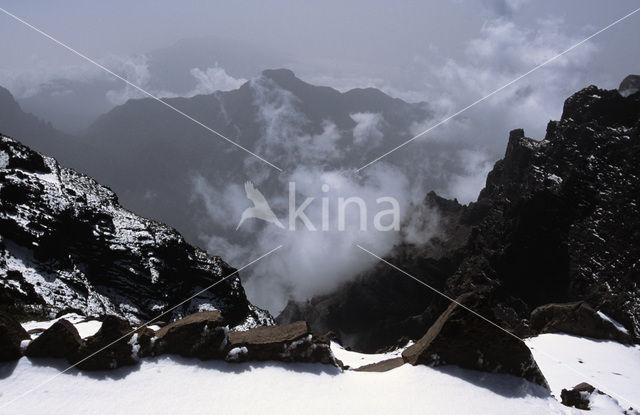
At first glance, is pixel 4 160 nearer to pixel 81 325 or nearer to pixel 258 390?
pixel 81 325

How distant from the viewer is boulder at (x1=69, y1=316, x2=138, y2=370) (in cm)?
1521

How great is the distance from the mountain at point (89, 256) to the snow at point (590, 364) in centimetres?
3175

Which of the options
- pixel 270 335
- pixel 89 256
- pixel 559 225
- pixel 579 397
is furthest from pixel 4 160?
pixel 559 225

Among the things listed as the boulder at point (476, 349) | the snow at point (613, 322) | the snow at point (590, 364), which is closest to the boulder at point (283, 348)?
the boulder at point (476, 349)

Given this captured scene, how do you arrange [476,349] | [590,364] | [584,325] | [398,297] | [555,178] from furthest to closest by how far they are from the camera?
[398,297] → [555,178] → [584,325] → [590,364] → [476,349]

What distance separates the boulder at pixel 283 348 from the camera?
16.9 metres

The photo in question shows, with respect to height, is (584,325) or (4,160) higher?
(4,160)

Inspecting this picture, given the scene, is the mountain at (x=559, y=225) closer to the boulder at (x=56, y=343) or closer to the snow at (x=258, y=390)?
the snow at (x=258, y=390)

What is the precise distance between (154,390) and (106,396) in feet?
5.17

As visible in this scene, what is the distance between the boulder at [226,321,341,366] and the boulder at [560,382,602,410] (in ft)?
32.9

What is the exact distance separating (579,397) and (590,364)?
8.99 m

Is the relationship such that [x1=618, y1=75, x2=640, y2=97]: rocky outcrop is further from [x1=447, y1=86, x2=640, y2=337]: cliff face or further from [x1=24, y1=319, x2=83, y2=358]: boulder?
[x1=24, y1=319, x2=83, y2=358]: boulder

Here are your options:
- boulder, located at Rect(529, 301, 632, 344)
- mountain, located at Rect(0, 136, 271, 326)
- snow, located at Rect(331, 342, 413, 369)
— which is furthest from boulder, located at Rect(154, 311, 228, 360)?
boulder, located at Rect(529, 301, 632, 344)

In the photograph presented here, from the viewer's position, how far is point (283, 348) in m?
17.0
